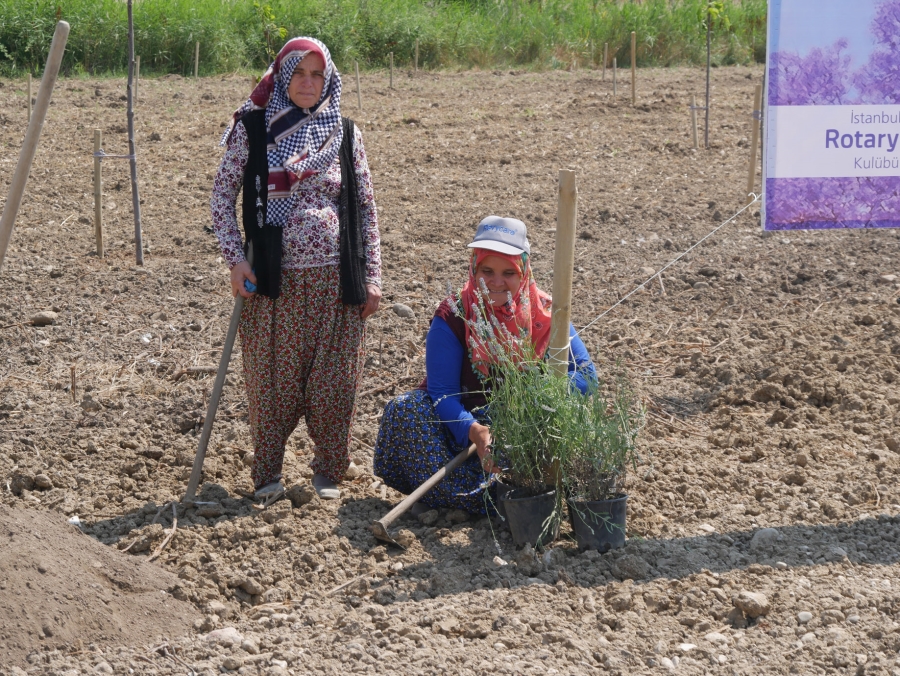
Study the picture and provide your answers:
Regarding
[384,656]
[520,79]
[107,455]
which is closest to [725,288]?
[107,455]

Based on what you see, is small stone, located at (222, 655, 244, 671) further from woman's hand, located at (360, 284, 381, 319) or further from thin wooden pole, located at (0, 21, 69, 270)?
woman's hand, located at (360, 284, 381, 319)

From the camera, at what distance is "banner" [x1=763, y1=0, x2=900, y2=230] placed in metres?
3.76

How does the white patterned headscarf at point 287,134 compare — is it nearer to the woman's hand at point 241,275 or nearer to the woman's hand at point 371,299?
the woman's hand at point 241,275

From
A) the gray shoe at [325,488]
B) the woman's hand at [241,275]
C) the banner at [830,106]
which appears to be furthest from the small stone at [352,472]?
the banner at [830,106]

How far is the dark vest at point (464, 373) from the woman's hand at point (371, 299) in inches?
9.0

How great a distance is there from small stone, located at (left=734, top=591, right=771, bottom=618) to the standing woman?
150cm

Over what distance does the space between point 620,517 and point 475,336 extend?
2.46ft

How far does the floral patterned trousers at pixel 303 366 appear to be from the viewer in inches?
145

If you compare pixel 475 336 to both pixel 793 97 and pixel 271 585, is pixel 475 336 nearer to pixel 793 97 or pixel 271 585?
pixel 271 585

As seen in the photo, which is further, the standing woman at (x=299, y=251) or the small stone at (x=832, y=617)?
the standing woman at (x=299, y=251)

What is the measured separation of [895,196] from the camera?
391 centimetres

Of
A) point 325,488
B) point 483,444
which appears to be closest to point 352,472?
point 325,488

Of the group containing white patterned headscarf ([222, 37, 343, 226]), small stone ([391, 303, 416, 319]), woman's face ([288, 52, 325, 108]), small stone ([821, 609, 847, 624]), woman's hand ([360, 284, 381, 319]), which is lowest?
small stone ([821, 609, 847, 624])

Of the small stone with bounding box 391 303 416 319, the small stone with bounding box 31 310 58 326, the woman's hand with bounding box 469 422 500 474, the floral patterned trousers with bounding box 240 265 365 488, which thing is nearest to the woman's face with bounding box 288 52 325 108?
the floral patterned trousers with bounding box 240 265 365 488
